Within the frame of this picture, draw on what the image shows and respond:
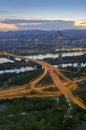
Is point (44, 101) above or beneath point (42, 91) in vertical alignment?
above

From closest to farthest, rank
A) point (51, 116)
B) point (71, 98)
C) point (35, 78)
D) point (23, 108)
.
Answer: point (51, 116) → point (23, 108) → point (71, 98) → point (35, 78)

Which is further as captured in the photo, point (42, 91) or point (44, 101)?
point (42, 91)

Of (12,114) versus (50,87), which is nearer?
(12,114)

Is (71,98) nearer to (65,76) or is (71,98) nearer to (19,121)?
(19,121)

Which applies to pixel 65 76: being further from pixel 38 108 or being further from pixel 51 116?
pixel 51 116

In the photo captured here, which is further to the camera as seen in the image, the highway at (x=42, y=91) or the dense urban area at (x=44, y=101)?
the highway at (x=42, y=91)

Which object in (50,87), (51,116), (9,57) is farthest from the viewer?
(9,57)

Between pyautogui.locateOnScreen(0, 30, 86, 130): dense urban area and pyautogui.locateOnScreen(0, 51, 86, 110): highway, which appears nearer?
pyautogui.locateOnScreen(0, 30, 86, 130): dense urban area

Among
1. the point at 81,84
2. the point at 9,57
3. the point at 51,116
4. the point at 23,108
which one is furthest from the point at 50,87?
the point at 9,57

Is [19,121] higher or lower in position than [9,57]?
higher

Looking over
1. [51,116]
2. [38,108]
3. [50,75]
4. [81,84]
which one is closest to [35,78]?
[50,75]
